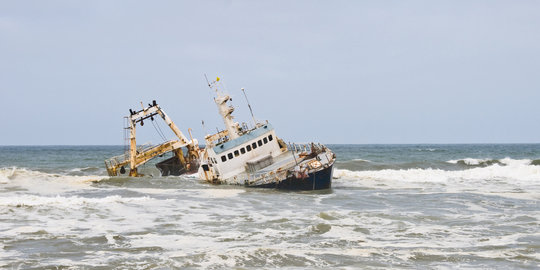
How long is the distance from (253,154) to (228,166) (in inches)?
62.1

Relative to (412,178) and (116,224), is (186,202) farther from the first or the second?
(412,178)

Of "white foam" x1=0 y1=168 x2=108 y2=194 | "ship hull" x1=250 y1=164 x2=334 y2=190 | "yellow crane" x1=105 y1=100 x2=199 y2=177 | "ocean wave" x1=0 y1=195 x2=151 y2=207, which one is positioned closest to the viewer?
"ocean wave" x1=0 y1=195 x2=151 y2=207

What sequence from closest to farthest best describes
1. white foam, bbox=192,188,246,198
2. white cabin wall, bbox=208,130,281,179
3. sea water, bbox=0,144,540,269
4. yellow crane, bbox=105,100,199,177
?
sea water, bbox=0,144,540,269 < white foam, bbox=192,188,246,198 < white cabin wall, bbox=208,130,281,179 < yellow crane, bbox=105,100,199,177

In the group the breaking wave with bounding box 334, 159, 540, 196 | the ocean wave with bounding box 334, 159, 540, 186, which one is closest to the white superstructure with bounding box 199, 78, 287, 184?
the breaking wave with bounding box 334, 159, 540, 196

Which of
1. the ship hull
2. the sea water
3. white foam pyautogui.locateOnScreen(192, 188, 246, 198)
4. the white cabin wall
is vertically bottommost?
the sea water

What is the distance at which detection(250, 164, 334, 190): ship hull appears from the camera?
25.8m

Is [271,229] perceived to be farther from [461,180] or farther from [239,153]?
[461,180]

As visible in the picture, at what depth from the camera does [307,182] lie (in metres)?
25.9

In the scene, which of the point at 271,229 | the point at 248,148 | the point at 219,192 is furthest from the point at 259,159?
the point at 271,229

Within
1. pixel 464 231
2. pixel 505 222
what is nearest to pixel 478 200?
pixel 505 222

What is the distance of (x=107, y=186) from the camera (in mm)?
30922

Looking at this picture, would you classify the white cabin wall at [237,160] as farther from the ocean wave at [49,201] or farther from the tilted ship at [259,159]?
the ocean wave at [49,201]

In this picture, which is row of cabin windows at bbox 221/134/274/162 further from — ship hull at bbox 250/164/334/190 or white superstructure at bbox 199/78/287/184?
ship hull at bbox 250/164/334/190

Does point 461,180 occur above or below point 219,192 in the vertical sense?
below
